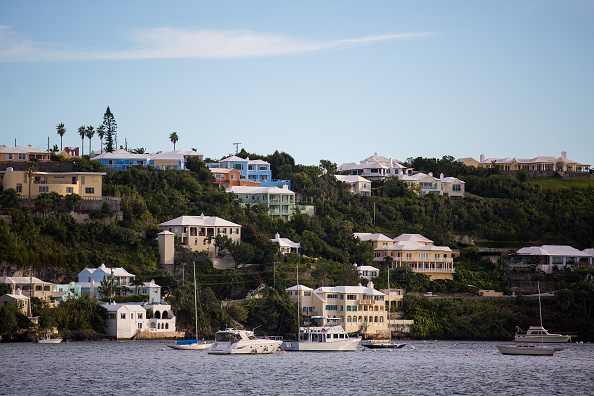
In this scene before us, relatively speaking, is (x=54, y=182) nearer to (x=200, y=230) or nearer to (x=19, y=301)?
(x=200, y=230)

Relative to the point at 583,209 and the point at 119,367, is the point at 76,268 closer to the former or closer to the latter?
the point at 119,367

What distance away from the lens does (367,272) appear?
113 metres

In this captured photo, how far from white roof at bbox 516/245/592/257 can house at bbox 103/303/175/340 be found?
162 feet

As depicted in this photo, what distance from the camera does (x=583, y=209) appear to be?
141m

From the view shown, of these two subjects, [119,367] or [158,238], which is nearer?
[119,367]

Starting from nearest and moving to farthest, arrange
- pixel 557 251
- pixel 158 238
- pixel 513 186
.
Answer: pixel 158 238 < pixel 557 251 < pixel 513 186

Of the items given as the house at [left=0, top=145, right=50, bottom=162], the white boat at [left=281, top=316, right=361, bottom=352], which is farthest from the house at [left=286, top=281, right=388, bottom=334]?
the house at [left=0, top=145, right=50, bottom=162]

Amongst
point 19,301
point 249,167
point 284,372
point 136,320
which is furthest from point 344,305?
point 249,167

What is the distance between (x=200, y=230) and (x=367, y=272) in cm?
2104

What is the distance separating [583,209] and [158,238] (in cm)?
6919

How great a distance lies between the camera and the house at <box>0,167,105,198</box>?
110 m

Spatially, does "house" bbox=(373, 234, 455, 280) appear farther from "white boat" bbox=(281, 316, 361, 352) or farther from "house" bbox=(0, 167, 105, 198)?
"house" bbox=(0, 167, 105, 198)

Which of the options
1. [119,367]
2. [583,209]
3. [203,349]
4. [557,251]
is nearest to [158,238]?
[203,349]

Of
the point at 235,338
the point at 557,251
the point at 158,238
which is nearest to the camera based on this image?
the point at 235,338
